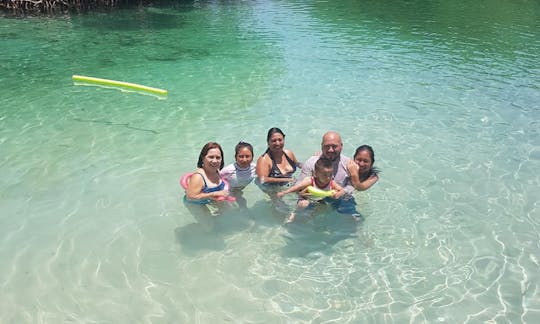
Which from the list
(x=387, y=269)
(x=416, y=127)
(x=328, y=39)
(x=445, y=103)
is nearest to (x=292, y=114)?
(x=416, y=127)

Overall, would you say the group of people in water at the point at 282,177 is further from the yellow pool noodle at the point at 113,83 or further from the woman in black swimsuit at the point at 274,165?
the yellow pool noodle at the point at 113,83

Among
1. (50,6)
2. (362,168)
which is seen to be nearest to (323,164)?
(362,168)

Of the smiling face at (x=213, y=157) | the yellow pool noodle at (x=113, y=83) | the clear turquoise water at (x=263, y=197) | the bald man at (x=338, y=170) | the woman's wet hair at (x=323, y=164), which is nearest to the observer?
the clear turquoise water at (x=263, y=197)

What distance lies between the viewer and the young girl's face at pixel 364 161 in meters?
4.62

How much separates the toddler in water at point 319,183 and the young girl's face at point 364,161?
35 cm

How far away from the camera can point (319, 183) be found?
4578mm

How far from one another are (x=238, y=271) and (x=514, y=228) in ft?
11.1

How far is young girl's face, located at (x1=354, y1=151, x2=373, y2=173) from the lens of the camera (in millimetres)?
4621

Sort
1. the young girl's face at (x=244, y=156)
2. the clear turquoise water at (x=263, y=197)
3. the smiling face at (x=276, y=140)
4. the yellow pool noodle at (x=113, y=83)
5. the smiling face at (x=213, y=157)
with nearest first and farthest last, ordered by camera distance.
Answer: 1. the clear turquoise water at (x=263, y=197)
2. the smiling face at (x=213, y=157)
3. the young girl's face at (x=244, y=156)
4. the smiling face at (x=276, y=140)
5. the yellow pool noodle at (x=113, y=83)

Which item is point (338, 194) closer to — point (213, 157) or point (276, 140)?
point (276, 140)

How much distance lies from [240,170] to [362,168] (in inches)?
55.5

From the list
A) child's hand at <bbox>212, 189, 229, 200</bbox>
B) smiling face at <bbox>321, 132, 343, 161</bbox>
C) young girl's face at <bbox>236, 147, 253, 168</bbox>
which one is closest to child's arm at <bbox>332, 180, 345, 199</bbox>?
smiling face at <bbox>321, 132, 343, 161</bbox>

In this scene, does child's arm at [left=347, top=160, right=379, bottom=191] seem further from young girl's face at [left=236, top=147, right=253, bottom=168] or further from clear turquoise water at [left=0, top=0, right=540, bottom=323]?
young girl's face at [left=236, top=147, right=253, bottom=168]

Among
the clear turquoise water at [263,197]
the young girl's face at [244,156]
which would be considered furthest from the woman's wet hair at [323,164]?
the clear turquoise water at [263,197]
